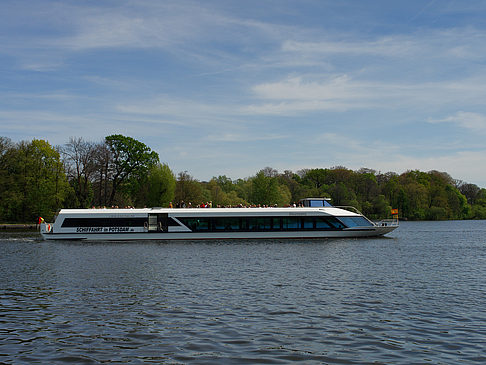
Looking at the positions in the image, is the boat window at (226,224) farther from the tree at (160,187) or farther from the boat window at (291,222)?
the tree at (160,187)

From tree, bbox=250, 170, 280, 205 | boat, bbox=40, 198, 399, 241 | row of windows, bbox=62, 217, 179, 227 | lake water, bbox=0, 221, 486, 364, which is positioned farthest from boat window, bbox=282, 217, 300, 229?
tree, bbox=250, 170, 280, 205

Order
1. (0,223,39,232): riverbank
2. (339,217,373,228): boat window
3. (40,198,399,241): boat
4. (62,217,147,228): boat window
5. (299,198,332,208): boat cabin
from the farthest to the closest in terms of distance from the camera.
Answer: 1. (0,223,39,232): riverbank
2. (299,198,332,208): boat cabin
3. (339,217,373,228): boat window
4. (40,198,399,241): boat
5. (62,217,147,228): boat window

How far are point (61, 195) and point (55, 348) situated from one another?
3297 inches

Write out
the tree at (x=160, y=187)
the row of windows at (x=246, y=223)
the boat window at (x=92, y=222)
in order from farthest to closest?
the tree at (x=160, y=187) < the row of windows at (x=246, y=223) < the boat window at (x=92, y=222)

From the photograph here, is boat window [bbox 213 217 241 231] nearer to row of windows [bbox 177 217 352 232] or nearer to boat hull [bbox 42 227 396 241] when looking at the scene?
row of windows [bbox 177 217 352 232]

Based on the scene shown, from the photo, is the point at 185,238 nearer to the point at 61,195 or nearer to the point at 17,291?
the point at 17,291

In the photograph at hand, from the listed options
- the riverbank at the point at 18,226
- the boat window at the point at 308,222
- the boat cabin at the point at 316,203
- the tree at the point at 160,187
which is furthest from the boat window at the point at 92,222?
the tree at the point at 160,187

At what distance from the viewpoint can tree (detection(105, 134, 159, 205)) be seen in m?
102

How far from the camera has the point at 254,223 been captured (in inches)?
2297

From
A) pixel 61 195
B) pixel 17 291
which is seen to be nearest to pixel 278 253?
pixel 17 291

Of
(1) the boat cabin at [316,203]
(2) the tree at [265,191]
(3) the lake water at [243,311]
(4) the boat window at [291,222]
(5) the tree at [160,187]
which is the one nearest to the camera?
(3) the lake water at [243,311]

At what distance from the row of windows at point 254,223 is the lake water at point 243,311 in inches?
844

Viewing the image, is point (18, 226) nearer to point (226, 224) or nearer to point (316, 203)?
point (226, 224)

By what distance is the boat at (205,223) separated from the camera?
189 ft
